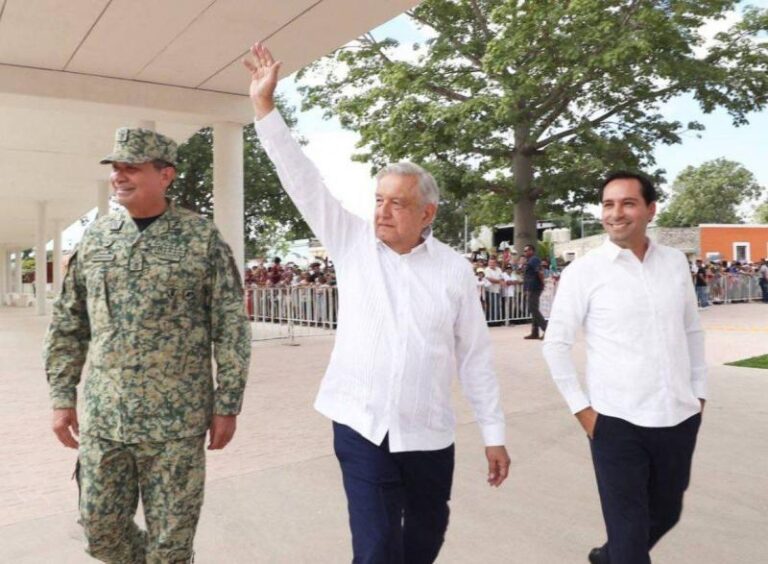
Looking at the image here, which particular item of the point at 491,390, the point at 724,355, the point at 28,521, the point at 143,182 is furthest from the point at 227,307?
the point at 724,355

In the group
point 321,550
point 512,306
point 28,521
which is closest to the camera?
point 321,550

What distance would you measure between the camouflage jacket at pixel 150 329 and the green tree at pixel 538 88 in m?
15.1

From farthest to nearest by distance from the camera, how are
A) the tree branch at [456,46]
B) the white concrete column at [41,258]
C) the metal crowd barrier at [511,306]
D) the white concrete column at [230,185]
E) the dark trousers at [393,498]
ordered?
the white concrete column at [41,258]
the tree branch at [456,46]
the metal crowd barrier at [511,306]
the white concrete column at [230,185]
the dark trousers at [393,498]

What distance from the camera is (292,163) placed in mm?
2463

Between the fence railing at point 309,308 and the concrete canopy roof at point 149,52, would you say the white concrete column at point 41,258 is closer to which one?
the concrete canopy roof at point 149,52

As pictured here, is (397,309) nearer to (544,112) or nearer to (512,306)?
(512,306)

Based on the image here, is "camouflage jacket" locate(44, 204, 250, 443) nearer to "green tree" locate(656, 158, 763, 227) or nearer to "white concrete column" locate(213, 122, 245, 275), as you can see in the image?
"white concrete column" locate(213, 122, 245, 275)

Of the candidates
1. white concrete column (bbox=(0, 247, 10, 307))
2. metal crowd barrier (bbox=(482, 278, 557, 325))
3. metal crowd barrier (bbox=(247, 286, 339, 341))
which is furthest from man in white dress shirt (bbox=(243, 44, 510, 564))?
white concrete column (bbox=(0, 247, 10, 307))

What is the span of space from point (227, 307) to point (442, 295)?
0.78 meters

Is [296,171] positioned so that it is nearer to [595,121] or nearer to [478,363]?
[478,363]

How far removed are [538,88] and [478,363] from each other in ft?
53.1

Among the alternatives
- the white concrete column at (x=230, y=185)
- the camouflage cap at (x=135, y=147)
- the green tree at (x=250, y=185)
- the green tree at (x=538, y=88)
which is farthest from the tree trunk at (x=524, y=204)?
the camouflage cap at (x=135, y=147)

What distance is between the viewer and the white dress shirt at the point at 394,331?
7.48ft

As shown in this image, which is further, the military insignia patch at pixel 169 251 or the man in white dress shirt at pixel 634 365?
the man in white dress shirt at pixel 634 365
